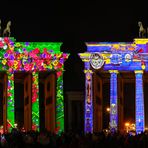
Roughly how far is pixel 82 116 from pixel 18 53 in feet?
42.3

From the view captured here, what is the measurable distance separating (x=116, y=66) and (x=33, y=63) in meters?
7.85

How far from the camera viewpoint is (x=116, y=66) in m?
71.6

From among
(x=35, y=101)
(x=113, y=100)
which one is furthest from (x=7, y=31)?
(x=113, y=100)

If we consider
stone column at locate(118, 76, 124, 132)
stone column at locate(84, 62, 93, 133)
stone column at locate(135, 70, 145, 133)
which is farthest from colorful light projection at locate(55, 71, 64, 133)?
stone column at locate(135, 70, 145, 133)

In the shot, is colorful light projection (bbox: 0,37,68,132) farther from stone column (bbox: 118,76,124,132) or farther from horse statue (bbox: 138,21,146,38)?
horse statue (bbox: 138,21,146,38)

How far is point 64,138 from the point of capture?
3472cm

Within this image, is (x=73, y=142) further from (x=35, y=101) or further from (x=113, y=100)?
(x=113, y=100)

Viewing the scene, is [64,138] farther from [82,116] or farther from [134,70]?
[82,116]

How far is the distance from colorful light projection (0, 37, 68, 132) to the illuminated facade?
249 cm

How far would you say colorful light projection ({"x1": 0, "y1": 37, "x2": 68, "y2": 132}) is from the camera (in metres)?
70.8

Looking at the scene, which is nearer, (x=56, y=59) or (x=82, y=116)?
(x=56, y=59)

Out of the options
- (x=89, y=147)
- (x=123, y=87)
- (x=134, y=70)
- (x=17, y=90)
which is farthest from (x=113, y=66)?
(x=89, y=147)

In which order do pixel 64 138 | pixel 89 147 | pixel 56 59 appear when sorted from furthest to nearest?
pixel 56 59 < pixel 64 138 < pixel 89 147

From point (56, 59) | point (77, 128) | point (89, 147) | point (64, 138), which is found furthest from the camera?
point (77, 128)
